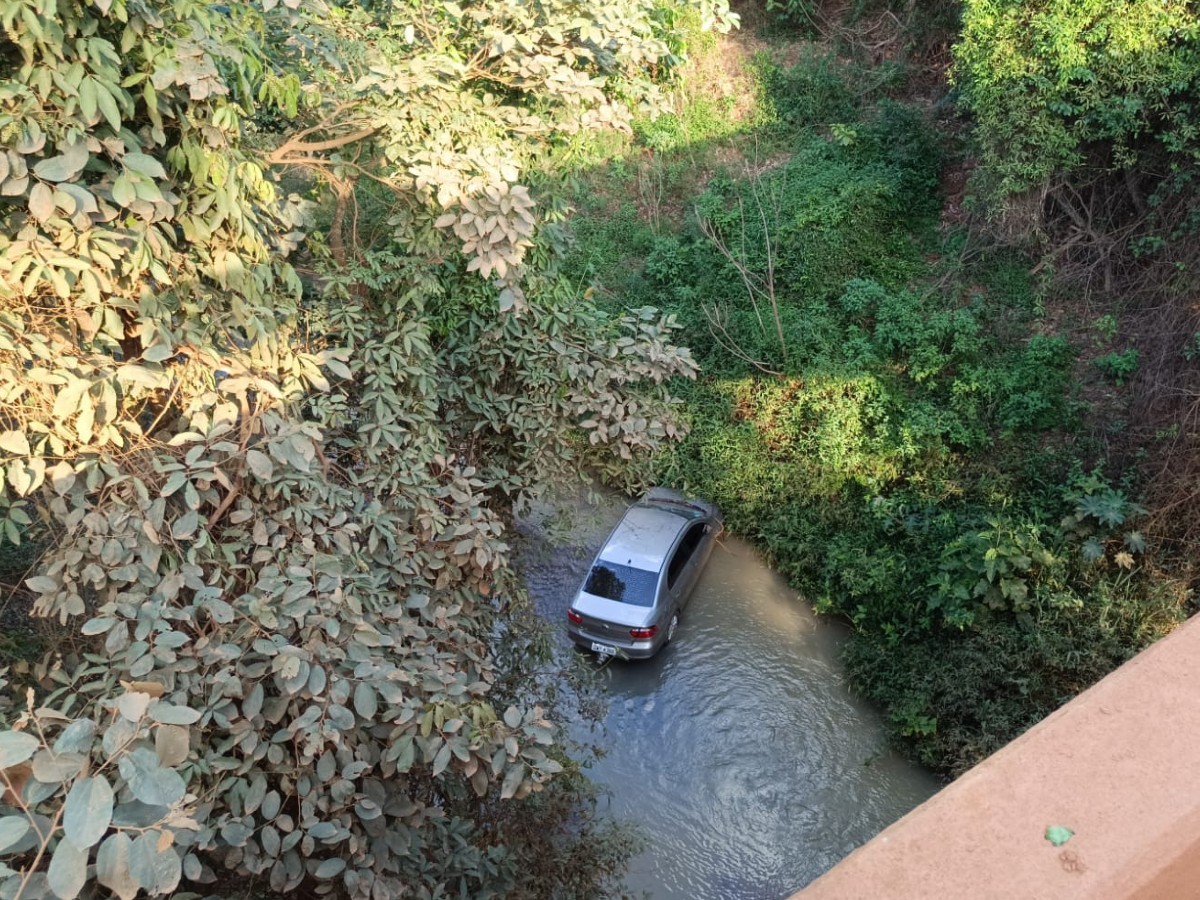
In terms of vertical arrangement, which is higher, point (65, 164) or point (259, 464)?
point (65, 164)

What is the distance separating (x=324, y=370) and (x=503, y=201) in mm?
1426

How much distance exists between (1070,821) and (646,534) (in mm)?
8534

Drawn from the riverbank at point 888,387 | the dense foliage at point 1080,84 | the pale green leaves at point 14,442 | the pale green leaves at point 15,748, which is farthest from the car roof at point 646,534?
the pale green leaves at point 15,748

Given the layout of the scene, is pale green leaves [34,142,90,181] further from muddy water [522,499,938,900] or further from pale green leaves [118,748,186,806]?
muddy water [522,499,938,900]

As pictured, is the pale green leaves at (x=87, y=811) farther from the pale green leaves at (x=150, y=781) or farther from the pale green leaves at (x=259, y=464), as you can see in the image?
the pale green leaves at (x=259, y=464)

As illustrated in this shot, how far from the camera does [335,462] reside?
14.1 ft

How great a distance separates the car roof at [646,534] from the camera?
30.3 feet

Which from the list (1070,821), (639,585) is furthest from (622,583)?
(1070,821)

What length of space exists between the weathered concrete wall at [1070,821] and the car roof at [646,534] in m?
7.93

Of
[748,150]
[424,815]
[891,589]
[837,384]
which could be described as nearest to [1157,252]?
[837,384]

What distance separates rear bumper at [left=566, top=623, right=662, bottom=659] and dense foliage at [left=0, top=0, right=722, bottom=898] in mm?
3799

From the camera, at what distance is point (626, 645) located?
29.2ft

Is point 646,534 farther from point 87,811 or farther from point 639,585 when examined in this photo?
point 87,811

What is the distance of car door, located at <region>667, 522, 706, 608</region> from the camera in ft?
30.7
